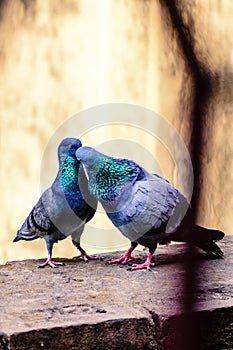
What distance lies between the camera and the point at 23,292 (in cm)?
190

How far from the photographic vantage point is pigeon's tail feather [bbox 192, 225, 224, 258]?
2.15 m

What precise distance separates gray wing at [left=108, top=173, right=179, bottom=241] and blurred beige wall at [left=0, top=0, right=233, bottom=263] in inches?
7.5

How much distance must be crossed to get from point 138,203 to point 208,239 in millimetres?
256

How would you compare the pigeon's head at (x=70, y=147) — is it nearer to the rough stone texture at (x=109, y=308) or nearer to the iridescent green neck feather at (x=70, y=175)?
the iridescent green neck feather at (x=70, y=175)

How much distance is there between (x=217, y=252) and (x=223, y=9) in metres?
0.69

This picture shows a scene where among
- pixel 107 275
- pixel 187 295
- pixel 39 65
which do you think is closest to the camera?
pixel 187 295

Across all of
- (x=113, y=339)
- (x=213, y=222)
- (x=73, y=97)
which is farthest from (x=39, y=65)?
Result: (x=113, y=339)

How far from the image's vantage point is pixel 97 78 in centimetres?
307

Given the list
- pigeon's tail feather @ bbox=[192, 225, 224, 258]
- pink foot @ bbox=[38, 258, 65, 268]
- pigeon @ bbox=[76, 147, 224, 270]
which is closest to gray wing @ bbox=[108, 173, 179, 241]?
pigeon @ bbox=[76, 147, 224, 270]

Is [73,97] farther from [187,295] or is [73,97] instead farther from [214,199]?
[187,295]

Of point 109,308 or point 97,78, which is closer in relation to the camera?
point 109,308

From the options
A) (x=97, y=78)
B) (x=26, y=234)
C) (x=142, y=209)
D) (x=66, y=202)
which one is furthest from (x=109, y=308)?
(x=97, y=78)

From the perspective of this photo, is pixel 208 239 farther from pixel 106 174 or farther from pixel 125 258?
pixel 106 174

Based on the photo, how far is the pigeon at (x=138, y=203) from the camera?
2.08 m
